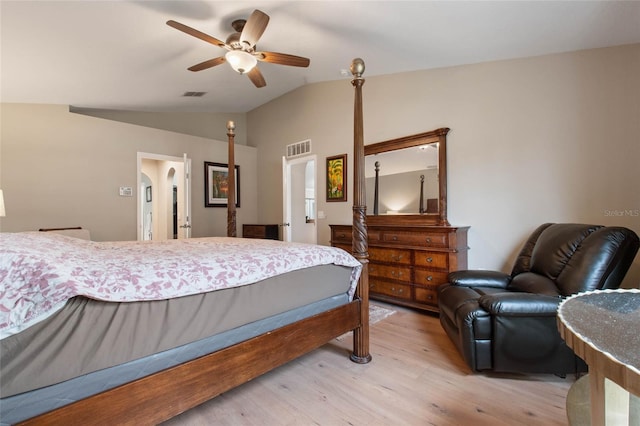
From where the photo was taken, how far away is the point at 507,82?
2969 mm

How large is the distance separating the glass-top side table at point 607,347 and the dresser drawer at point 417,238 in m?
1.93

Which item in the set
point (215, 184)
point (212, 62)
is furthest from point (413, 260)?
point (215, 184)

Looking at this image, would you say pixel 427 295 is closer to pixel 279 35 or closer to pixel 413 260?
pixel 413 260

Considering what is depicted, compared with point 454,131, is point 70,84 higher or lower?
higher

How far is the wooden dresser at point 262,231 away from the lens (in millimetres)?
5066

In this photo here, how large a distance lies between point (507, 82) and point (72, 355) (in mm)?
3902

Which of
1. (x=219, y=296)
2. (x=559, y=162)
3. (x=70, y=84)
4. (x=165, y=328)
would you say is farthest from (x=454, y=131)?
(x=70, y=84)

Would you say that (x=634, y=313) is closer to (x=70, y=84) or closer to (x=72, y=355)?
(x=72, y=355)

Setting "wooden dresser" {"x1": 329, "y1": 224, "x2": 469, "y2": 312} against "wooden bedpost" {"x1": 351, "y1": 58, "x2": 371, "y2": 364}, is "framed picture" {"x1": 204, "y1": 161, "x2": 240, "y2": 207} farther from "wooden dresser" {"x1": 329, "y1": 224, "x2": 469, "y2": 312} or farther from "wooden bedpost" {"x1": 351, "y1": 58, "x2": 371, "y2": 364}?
"wooden bedpost" {"x1": 351, "y1": 58, "x2": 371, "y2": 364}

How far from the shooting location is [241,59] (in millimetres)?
2514

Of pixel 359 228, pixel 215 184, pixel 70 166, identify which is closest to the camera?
pixel 359 228

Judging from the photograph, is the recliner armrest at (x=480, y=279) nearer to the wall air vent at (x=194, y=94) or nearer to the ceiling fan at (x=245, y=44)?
the ceiling fan at (x=245, y=44)

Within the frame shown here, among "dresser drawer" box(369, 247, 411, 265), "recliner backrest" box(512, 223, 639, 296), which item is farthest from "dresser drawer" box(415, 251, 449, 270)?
"recliner backrest" box(512, 223, 639, 296)

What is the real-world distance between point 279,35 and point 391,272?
2.92 metres
